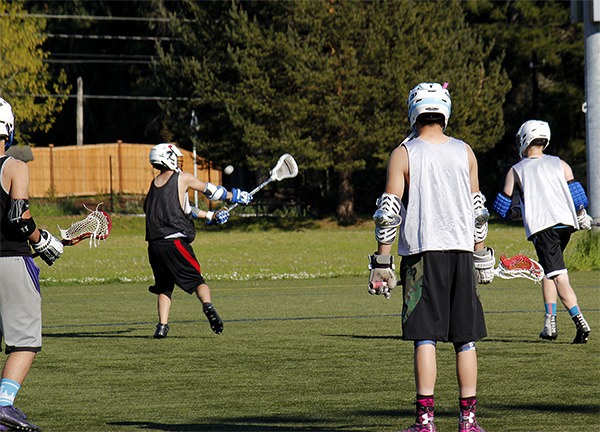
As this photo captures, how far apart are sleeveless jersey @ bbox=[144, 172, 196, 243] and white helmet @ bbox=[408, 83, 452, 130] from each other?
647 centimetres

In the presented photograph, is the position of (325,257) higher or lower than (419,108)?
lower

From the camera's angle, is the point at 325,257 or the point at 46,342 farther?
the point at 325,257

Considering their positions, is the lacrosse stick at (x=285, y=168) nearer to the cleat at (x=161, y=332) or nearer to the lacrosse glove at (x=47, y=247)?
the cleat at (x=161, y=332)

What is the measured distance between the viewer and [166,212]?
45.8 feet

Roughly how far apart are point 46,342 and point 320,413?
5985 millimetres

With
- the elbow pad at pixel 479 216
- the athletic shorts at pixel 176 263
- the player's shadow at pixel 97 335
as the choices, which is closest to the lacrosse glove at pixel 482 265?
the elbow pad at pixel 479 216

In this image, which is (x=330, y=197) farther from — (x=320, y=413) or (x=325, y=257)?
(x=320, y=413)

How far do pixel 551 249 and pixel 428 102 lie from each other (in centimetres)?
498

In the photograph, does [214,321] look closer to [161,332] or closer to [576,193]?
[161,332]

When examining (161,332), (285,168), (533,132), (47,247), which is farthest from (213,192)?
(47,247)

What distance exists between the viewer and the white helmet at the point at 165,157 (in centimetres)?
1391

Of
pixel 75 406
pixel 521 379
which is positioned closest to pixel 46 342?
pixel 75 406

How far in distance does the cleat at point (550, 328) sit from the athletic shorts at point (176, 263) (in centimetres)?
373

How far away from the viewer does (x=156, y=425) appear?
26.8ft
